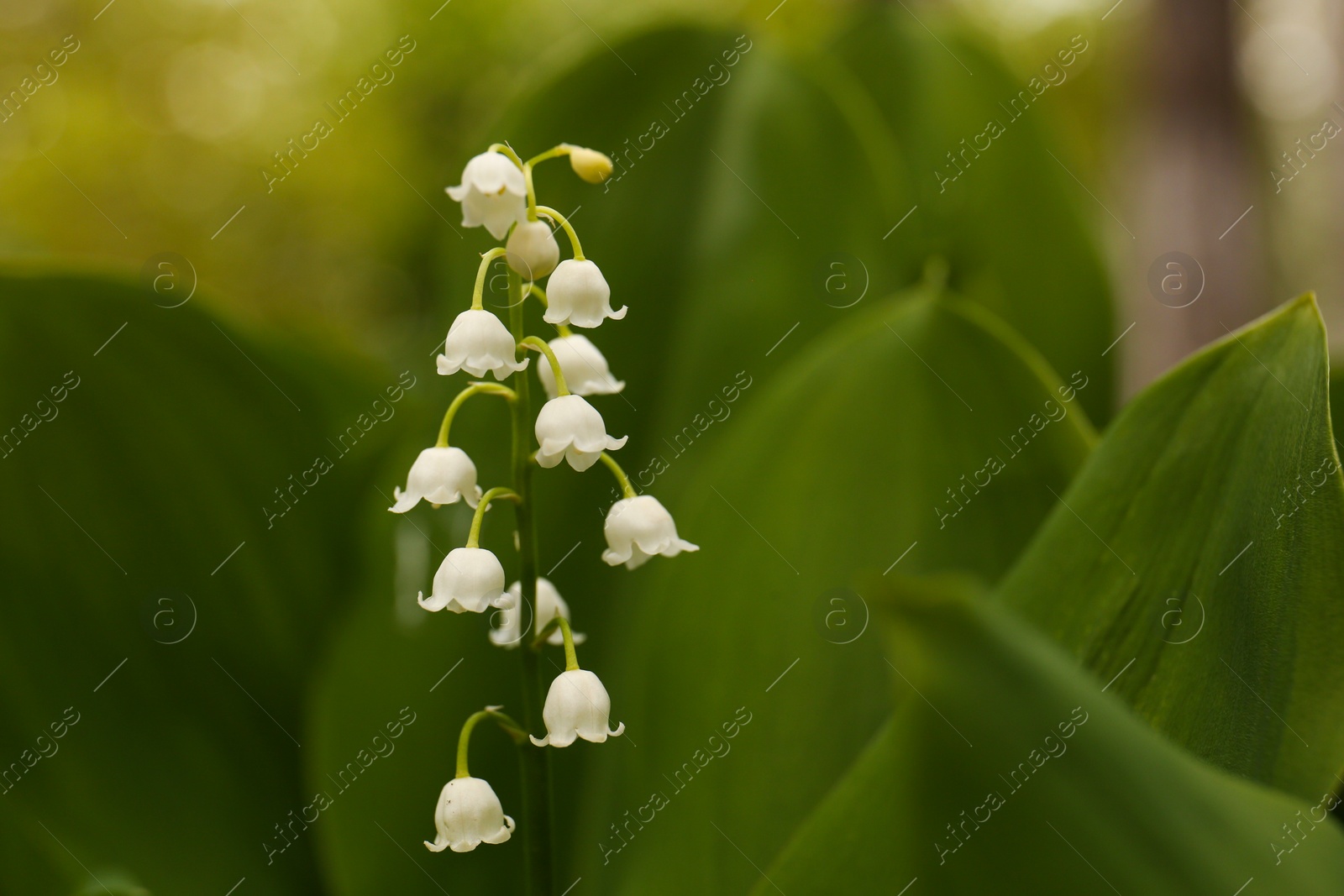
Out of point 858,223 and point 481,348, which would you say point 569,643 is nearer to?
point 481,348

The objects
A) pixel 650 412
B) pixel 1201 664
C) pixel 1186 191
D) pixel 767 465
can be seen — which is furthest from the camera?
pixel 1186 191

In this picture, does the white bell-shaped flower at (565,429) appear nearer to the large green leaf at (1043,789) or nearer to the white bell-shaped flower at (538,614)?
the white bell-shaped flower at (538,614)

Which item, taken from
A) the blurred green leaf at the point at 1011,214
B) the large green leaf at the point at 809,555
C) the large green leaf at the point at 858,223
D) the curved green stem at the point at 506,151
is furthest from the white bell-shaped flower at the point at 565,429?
the blurred green leaf at the point at 1011,214

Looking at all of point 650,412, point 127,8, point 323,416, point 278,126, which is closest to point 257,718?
point 323,416

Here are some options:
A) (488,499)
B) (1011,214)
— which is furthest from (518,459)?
(1011,214)

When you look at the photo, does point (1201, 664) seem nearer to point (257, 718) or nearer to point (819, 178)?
point (819, 178)

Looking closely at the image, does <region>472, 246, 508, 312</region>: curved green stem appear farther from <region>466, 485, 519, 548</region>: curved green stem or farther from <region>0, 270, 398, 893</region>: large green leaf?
<region>0, 270, 398, 893</region>: large green leaf
